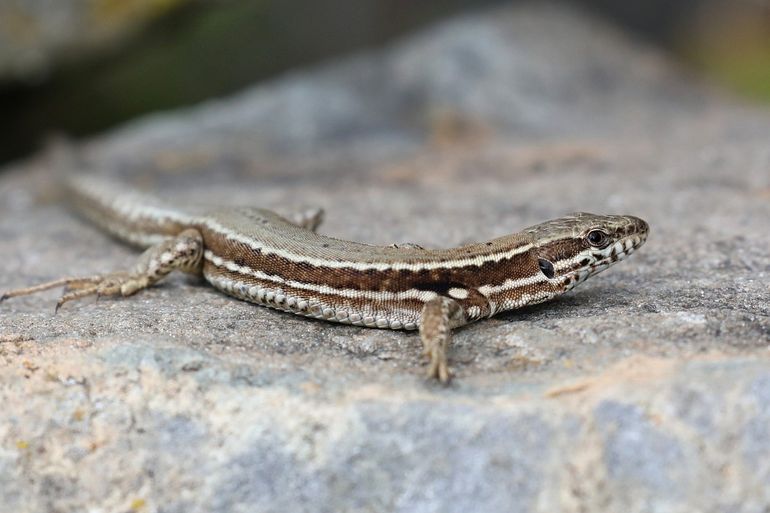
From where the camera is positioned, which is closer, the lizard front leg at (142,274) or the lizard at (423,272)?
the lizard at (423,272)

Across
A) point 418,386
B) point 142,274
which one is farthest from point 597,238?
point 142,274

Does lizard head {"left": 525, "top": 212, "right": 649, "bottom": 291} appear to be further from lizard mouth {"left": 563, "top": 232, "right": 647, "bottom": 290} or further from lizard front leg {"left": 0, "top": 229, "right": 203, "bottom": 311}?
lizard front leg {"left": 0, "top": 229, "right": 203, "bottom": 311}

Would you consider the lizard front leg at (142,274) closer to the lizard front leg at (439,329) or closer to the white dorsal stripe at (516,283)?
the lizard front leg at (439,329)

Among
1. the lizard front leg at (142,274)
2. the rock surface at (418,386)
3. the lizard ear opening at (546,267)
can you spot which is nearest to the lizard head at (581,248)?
the lizard ear opening at (546,267)

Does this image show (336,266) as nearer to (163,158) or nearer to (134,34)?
(163,158)

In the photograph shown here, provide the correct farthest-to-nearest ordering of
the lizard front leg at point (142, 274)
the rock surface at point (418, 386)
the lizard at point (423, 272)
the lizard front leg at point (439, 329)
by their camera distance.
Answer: the lizard front leg at point (142, 274) < the lizard at point (423, 272) < the lizard front leg at point (439, 329) < the rock surface at point (418, 386)

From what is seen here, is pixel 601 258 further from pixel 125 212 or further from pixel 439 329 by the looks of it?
pixel 125 212
